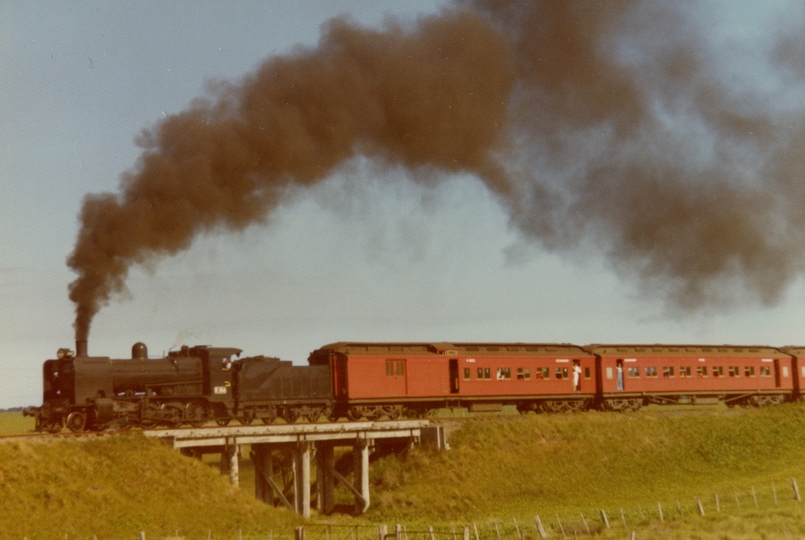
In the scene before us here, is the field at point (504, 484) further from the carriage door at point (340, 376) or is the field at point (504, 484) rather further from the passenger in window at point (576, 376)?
the carriage door at point (340, 376)

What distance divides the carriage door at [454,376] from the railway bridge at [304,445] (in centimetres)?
445

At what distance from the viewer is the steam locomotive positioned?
2983 cm

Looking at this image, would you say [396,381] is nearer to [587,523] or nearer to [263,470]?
[263,470]

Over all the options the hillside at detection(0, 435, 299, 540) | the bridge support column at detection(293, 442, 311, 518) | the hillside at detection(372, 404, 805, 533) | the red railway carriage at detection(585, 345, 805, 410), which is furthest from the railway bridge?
the red railway carriage at detection(585, 345, 805, 410)

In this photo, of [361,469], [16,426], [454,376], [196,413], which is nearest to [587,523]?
[361,469]

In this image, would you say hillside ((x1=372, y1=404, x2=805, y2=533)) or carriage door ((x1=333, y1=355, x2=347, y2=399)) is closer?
hillside ((x1=372, y1=404, x2=805, y2=533))

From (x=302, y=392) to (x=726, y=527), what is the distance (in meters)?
17.7

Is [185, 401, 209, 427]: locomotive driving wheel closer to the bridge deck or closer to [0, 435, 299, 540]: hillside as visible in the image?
the bridge deck

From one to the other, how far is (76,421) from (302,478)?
8559 millimetres

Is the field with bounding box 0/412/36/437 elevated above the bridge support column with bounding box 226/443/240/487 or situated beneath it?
situated beneath

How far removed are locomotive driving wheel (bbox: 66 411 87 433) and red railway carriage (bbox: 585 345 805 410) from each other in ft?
88.0

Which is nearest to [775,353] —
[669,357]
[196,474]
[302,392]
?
[669,357]

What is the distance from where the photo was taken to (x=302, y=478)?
32.9m

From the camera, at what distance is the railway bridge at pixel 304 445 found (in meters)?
30.8
